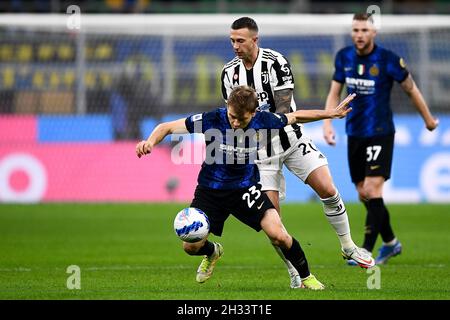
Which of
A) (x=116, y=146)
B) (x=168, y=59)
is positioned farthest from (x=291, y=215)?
(x=168, y=59)

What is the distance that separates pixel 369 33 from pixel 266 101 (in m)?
2.56

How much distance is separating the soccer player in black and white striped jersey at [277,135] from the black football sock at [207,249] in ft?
2.08

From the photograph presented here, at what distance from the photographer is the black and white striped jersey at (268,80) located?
344 inches

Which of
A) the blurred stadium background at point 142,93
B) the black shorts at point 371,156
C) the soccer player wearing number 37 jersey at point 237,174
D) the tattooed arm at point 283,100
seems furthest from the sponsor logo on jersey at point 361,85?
the blurred stadium background at point 142,93

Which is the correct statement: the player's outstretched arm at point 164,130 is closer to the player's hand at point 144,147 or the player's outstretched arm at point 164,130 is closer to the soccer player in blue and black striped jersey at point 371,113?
the player's hand at point 144,147

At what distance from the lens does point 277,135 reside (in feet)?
29.3

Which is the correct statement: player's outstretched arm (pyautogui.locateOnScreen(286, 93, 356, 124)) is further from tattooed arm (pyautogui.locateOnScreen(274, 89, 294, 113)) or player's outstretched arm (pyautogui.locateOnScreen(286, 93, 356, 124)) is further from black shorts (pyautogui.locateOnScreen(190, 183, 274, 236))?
black shorts (pyautogui.locateOnScreen(190, 183, 274, 236))

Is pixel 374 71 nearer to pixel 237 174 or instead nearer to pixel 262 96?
pixel 262 96

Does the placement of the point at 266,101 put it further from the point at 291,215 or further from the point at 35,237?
the point at 291,215

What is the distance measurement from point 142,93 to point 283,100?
1199 centimetres

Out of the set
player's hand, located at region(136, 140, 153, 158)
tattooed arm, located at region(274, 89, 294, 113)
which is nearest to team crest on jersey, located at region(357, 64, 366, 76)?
tattooed arm, located at region(274, 89, 294, 113)

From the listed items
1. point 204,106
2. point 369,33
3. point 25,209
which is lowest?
point 25,209

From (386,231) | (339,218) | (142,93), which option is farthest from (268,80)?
(142,93)

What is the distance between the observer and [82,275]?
9.33 m
